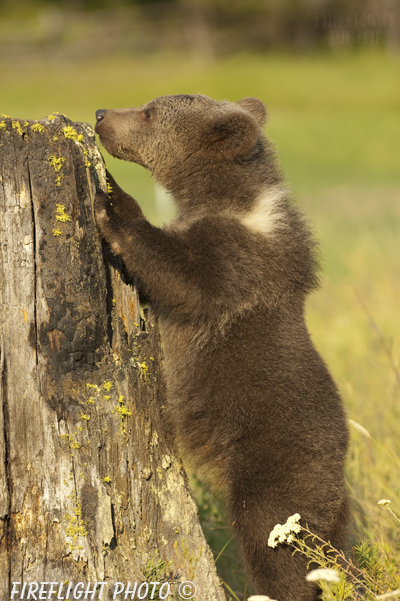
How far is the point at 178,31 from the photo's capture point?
156 ft

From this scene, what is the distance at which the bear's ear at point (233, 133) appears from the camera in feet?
13.1

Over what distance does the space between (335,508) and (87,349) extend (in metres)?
1.49

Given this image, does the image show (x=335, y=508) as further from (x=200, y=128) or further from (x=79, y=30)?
(x=79, y=30)

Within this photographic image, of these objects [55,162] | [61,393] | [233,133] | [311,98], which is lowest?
[61,393]

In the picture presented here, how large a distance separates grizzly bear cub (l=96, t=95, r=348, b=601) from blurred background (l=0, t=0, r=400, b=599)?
65cm

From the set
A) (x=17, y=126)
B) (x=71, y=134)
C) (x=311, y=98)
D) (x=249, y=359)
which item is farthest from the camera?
(x=311, y=98)

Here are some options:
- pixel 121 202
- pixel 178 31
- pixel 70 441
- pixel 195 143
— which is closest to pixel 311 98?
pixel 178 31

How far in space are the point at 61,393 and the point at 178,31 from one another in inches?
1905

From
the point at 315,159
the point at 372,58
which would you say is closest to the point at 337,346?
the point at 315,159

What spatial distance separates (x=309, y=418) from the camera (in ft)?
11.6

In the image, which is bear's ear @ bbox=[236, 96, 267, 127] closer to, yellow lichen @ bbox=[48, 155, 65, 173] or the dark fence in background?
yellow lichen @ bbox=[48, 155, 65, 173]

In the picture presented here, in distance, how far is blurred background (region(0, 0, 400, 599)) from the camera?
19.3ft

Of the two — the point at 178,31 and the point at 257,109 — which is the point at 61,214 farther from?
the point at 178,31

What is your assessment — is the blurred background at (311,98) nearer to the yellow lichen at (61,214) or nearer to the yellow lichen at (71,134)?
the yellow lichen at (61,214)
